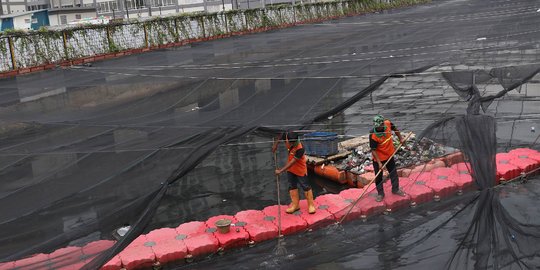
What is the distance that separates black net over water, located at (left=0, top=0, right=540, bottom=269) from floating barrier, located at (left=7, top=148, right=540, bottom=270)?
0.43ft

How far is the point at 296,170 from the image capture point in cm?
761

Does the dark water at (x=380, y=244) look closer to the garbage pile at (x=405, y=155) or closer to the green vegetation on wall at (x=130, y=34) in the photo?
the garbage pile at (x=405, y=155)

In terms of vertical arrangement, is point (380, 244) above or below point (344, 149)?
below

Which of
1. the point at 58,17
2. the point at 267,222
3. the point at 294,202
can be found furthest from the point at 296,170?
the point at 58,17

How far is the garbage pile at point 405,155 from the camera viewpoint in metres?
7.08

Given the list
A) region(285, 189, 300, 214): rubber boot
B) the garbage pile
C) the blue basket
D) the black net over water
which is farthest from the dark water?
the blue basket

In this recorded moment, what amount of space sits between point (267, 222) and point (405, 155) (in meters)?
2.74

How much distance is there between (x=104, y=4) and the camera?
2421 inches

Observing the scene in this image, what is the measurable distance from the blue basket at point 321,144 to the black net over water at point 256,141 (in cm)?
20

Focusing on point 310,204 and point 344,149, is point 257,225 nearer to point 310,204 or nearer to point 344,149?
point 310,204

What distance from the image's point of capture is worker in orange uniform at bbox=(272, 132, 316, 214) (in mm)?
7480

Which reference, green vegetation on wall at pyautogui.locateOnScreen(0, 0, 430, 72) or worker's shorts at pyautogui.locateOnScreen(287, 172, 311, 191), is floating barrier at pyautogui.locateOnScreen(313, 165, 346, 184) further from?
green vegetation on wall at pyautogui.locateOnScreen(0, 0, 430, 72)

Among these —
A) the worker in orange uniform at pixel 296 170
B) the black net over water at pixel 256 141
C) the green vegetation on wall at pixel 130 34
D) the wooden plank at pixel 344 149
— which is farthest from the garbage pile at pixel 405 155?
the green vegetation on wall at pixel 130 34

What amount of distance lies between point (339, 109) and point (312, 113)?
1.50 ft
